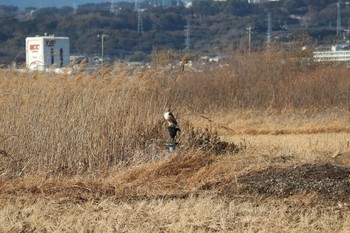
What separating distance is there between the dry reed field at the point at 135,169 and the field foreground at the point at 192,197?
1 centimetres

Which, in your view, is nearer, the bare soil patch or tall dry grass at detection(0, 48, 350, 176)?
the bare soil patch

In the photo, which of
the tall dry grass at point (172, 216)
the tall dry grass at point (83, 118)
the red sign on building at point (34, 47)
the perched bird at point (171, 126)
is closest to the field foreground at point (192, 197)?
the tall dry grass at point (172, 216)

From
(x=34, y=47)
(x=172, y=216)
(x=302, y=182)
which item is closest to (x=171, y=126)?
(x=302, y=182)

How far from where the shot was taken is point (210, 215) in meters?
8.23

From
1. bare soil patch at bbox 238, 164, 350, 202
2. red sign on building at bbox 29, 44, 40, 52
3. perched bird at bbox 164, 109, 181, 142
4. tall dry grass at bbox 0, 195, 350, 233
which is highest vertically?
red sign on building at bbox 29, 44, 40, 52

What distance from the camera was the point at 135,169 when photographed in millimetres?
10516

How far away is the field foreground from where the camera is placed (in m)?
8.02

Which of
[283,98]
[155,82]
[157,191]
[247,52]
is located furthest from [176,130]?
[247,52]

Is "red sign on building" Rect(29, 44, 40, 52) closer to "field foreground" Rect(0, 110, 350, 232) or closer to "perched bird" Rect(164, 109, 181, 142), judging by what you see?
"perched bird" Rect(164, 109, 181, 142)

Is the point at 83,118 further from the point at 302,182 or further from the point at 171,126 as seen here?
the point at 302,182

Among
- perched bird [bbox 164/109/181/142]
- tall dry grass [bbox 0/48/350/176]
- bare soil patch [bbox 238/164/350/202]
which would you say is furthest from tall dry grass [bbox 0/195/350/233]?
perched bird [bbox 164/109/181/142]

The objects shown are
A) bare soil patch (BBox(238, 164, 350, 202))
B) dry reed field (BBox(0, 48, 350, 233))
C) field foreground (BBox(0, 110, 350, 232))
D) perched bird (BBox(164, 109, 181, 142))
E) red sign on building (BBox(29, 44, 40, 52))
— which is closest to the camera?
field foreground (BBox(0, 110, 350, 232))

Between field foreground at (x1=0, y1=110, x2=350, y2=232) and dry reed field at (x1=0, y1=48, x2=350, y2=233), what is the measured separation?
1 cm

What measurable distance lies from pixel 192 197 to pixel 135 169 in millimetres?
1555
